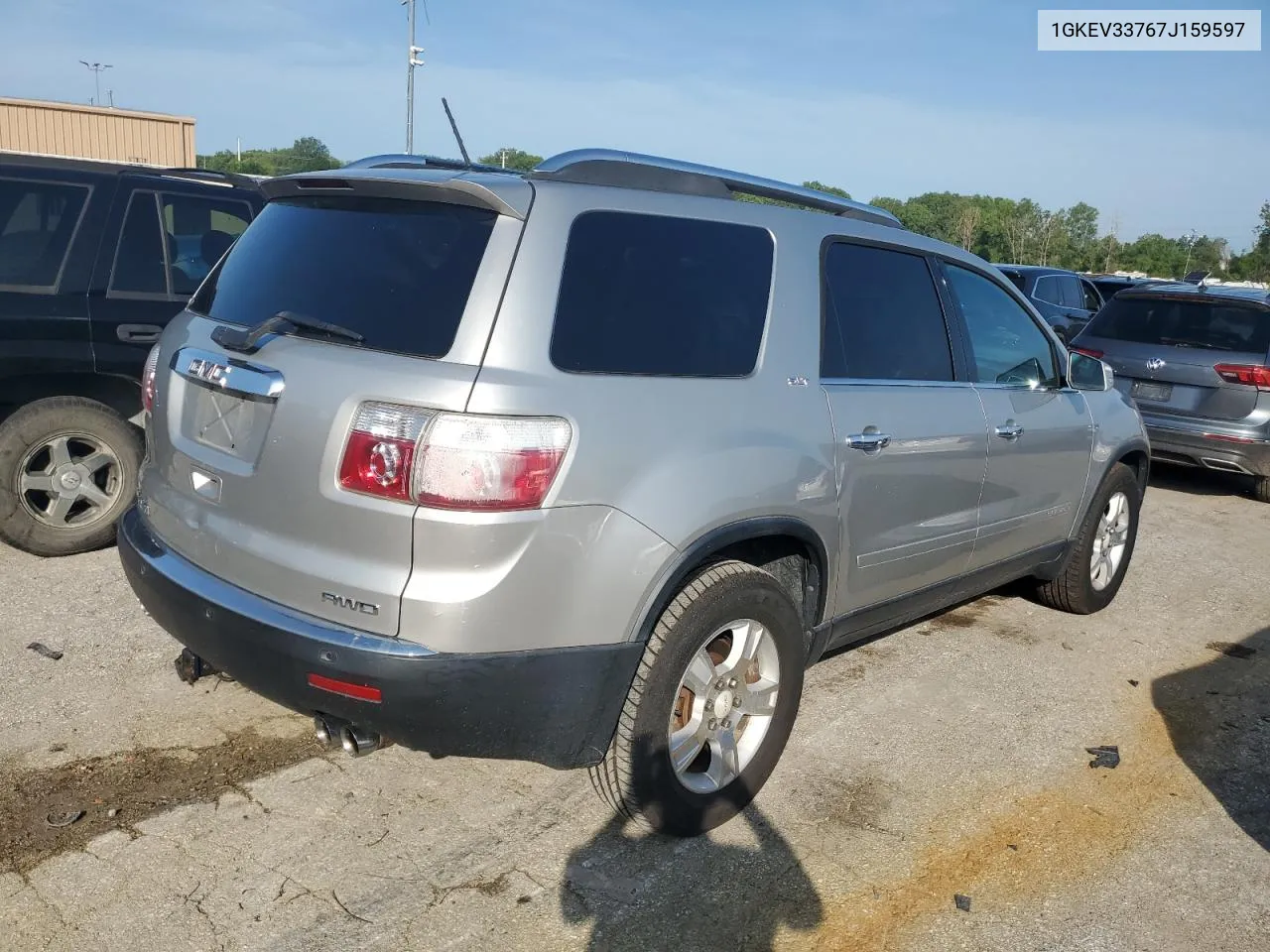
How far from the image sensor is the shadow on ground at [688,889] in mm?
2881

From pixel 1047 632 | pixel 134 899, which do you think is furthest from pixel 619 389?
pixel 1047 632

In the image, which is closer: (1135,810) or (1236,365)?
(1135,810)

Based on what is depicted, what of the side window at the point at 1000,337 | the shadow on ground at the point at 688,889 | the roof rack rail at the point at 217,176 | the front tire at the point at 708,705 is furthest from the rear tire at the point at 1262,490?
the roof rack rail at the point at 217,176

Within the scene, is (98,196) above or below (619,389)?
above

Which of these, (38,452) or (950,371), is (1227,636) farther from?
(38,452)

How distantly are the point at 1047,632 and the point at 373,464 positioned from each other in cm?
390

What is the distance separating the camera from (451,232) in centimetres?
288

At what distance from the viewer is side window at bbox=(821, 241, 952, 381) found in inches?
145

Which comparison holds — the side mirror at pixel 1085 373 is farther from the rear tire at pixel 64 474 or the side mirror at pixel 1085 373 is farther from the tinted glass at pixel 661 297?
the rear tire at pixel 64 474

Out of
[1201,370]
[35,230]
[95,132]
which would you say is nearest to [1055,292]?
[1201,370]

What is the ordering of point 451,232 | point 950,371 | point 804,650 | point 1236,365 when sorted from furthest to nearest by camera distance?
point 1236,365 → point 950,371 → point 804,650 → point 451,232

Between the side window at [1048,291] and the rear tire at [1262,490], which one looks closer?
the rear tire at [1262,490]

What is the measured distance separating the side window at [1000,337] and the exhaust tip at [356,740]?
2.73 metres

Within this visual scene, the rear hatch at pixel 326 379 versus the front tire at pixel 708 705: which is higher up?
the rear hatch at pixel 326 379
